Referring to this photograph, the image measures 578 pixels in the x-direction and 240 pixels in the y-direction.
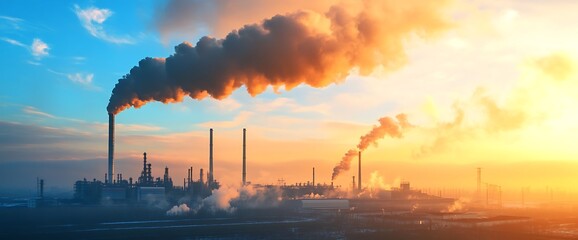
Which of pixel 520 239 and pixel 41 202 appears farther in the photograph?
pixel 41 202

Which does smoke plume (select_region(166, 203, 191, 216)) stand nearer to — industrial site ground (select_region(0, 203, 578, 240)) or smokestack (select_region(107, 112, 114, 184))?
industrial site ground (select_region(0, 203, 578, 240))

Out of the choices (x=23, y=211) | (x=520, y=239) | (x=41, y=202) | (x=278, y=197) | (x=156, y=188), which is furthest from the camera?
(x=278, y=197)

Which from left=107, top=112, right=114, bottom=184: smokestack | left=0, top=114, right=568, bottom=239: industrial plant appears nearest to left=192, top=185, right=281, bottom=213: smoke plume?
left=0, top=114, right=568, bottom=239: industrial plant

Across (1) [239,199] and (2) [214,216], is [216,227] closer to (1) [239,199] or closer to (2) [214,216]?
(2) [214,216]

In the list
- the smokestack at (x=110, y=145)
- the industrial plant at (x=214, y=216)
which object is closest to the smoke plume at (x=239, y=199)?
the industrial plant at (x=214, y=216)

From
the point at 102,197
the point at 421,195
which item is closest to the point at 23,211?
the point at 102,197

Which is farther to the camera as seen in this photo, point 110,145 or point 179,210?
A: point 179,210

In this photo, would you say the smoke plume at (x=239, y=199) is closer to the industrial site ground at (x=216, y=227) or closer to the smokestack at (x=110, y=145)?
the industrial site ground at (x=216, y=227)

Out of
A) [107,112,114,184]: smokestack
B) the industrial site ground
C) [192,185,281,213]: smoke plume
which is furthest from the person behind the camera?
[192,185,281,213]: smoke plume

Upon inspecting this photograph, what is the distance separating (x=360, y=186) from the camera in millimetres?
172000

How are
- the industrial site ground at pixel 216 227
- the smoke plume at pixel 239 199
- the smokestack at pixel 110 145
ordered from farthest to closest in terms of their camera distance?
the smoke plume at pixel 239 199 < the smokestack at pixel 110 145 < the industrial site ground at pixel 216 227

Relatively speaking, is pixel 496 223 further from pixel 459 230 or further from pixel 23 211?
pixel 23 211

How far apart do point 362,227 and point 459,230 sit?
48.9 ft

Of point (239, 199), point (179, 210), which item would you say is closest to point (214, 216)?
point (179, 210)
